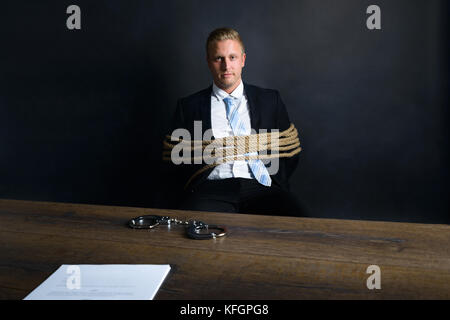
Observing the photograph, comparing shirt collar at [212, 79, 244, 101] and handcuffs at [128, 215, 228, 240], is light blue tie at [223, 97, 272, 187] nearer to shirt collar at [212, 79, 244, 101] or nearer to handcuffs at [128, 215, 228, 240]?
shirt collar at [212, 79, 244, 101]

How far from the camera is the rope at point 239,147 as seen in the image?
1.42m

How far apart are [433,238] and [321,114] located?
93cm

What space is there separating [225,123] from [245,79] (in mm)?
295

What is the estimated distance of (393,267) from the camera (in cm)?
65

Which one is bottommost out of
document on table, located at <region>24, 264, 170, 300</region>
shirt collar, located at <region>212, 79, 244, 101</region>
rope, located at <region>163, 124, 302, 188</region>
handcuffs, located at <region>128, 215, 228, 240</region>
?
document on table, located at <region>24, 264, 170, 300</region>

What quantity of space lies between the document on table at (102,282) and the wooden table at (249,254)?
20mm

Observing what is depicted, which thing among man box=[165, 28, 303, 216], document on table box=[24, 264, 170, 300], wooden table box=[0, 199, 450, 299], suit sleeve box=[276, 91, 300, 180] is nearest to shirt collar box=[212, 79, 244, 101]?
man box=[165, 28, 303, 216]

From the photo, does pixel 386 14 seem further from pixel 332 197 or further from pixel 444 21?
pixel 332 197

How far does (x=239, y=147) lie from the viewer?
1414 millimetres

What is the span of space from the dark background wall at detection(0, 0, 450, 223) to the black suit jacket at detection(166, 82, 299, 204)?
15cm

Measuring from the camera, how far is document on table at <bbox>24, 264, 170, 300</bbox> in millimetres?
576

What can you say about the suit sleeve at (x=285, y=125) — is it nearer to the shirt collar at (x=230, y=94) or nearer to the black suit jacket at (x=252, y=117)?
the black suit jacket at (x=252, y=117)

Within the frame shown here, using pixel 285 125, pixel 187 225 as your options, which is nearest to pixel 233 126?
pixel 285 125

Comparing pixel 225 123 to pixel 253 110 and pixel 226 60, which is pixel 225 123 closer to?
pixel 253 110
